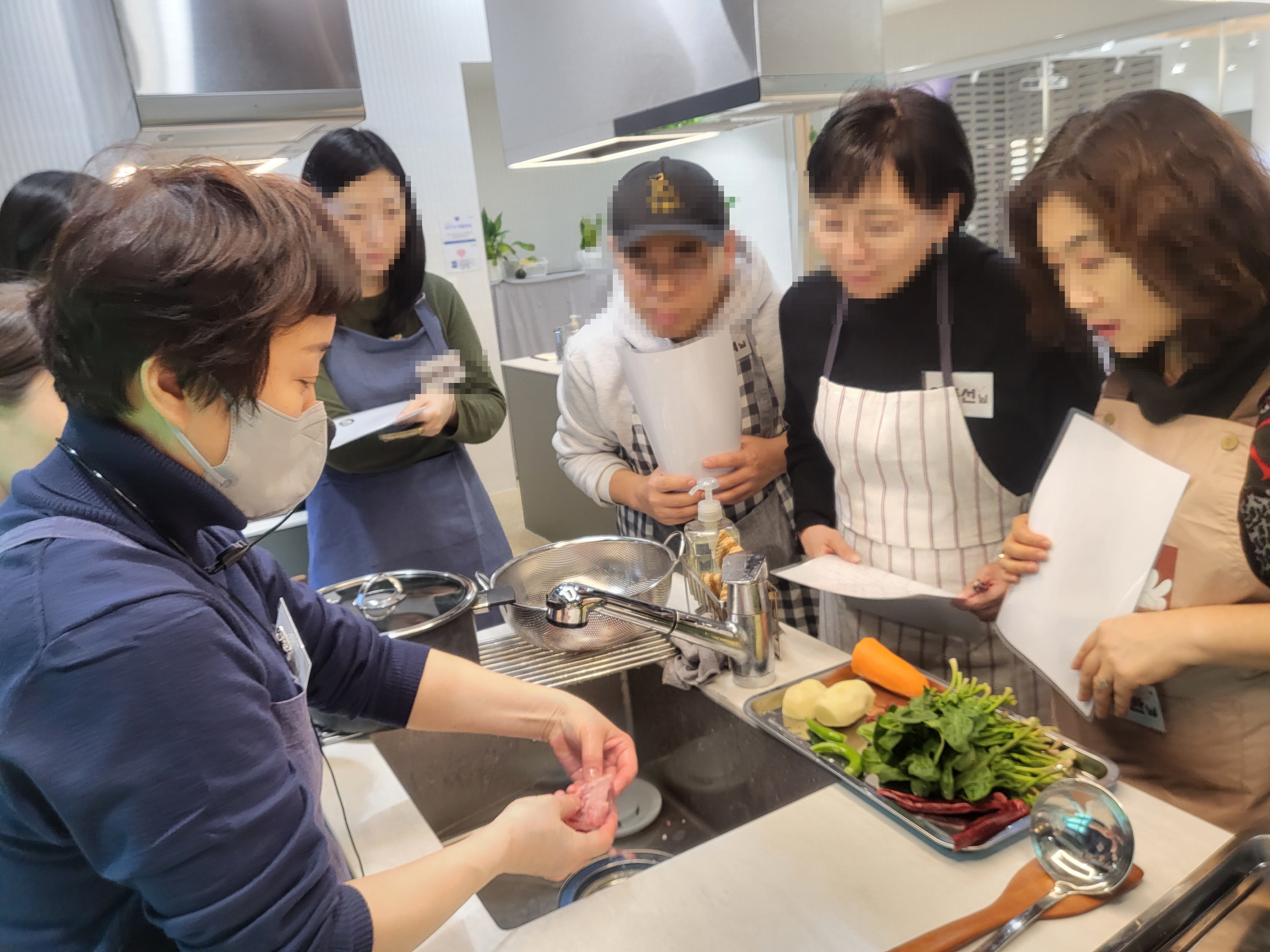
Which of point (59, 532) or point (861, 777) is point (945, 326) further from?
point (59, 532)

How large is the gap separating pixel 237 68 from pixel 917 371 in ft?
4.09

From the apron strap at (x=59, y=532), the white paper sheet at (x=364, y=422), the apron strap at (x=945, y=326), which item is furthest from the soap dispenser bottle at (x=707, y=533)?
the apron strap at (x=59, y=532)

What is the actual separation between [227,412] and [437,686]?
1.34 ft

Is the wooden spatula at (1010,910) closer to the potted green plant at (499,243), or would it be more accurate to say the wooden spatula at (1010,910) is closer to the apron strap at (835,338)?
the apron strap at (835,338)

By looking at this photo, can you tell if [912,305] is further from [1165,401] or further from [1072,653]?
[1072,653]

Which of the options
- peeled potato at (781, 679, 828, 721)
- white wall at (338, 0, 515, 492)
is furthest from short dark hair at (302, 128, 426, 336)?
white wall at (338, 0, 515, 492)

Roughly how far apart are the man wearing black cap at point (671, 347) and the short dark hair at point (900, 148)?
5.3 inches

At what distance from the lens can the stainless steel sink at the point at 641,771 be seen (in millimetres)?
951

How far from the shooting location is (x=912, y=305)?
109 cm

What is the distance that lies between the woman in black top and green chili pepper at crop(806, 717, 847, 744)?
30 centimetres

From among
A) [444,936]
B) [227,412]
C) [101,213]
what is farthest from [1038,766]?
[101,213]

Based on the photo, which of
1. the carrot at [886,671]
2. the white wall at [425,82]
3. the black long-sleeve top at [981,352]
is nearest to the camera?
the carrot at [886,671]

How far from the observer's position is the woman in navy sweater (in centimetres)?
45

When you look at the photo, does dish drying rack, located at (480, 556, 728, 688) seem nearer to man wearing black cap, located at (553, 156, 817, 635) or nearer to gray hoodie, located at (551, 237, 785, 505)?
man wearing black cap, located at (553, 156, 817, 635)
